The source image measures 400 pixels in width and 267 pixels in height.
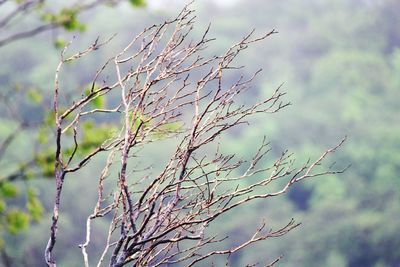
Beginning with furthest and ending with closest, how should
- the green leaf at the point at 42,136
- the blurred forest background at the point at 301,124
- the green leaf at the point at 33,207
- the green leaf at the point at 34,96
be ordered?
the blurred forest background at the point at 301,124 → the green leaf at the point at 34,96 → the green leaf at the point at 33,207 → the green leaf at the point at 42,136

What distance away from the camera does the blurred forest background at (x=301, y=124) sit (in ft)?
80.2

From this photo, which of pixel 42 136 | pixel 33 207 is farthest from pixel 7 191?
pixel 42 136

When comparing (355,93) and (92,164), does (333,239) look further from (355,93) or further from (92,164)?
(355,93)

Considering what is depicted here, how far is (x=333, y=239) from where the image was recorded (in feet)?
84.6

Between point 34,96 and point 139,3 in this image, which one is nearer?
point 139,3

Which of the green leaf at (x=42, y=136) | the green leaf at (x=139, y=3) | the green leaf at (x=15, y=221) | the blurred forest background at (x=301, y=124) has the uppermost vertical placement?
the blurred forest background at (x=301, y=124)

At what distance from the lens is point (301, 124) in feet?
137

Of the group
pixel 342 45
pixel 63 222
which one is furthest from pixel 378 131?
pixel 63 222

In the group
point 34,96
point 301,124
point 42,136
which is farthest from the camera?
point 301,124

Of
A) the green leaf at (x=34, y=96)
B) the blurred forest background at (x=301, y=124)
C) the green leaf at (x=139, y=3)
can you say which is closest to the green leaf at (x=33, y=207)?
the blurred forest background at (x=301, y=124)

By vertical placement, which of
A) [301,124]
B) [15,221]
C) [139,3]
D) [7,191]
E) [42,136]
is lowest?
[15,221]

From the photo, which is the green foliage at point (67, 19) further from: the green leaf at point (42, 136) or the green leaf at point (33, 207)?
the green leaf at point (33, 207)

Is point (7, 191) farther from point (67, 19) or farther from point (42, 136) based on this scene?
point (67, 19)

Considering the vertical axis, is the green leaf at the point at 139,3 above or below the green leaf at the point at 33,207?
above
